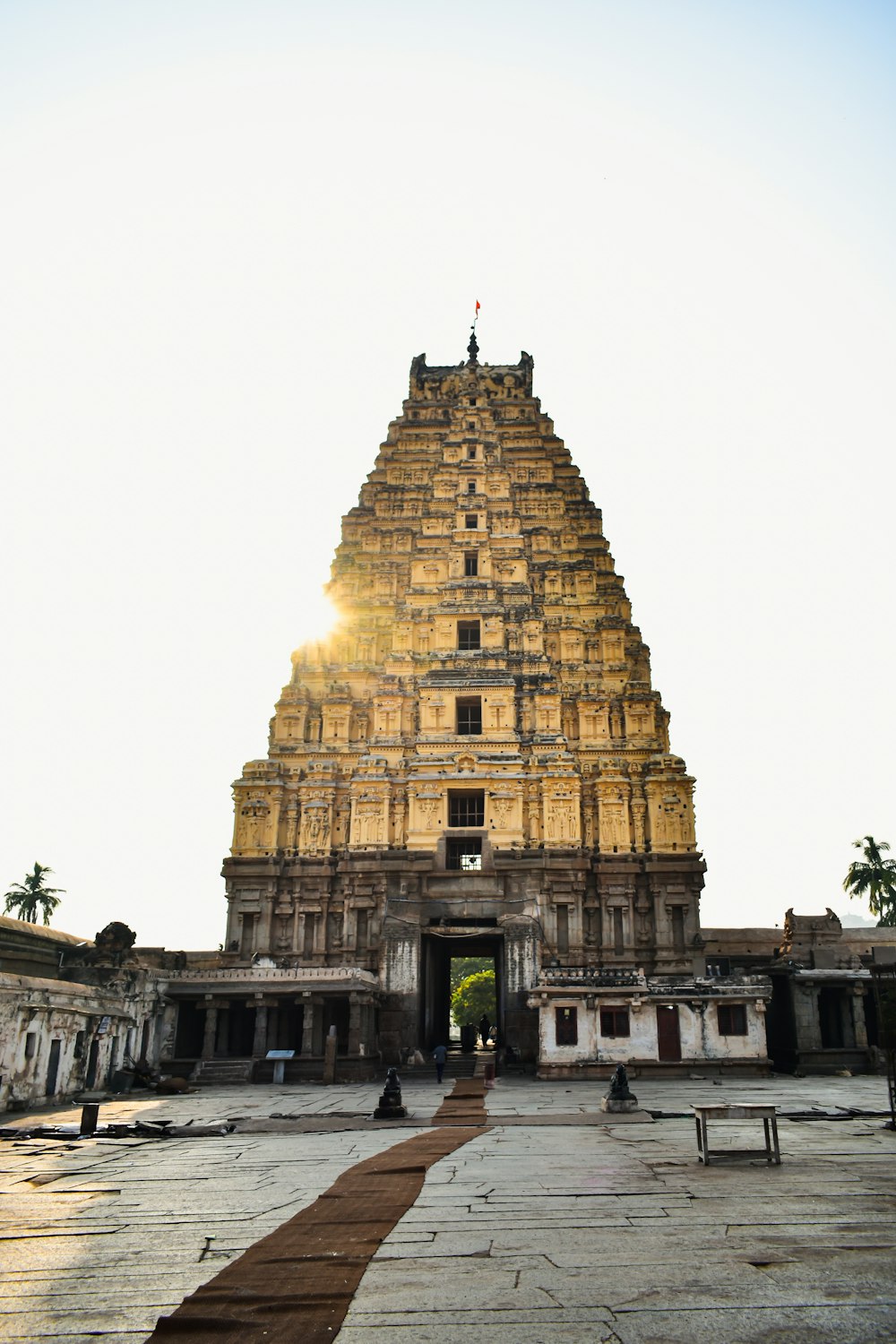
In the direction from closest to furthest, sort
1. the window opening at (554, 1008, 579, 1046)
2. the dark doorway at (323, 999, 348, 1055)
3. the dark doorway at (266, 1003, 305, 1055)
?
the window opening at (554, 1008, 579, 1046)
the dark doorway at (266, 1003, 305, 1055)
the dark doorway at (323, 999, 348, 1055)

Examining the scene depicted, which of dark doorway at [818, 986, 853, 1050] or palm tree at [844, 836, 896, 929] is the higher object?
palm tree at [844, 836, 896, 929]

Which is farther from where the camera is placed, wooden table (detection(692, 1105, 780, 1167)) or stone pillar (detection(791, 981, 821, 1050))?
stone pillar (detection(791, 981, 821, 1050))

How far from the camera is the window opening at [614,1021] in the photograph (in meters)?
32.9

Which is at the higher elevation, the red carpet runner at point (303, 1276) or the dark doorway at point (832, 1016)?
the dark doorway at point (832, 1016)

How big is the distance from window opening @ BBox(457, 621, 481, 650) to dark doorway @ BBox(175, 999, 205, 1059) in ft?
68.0

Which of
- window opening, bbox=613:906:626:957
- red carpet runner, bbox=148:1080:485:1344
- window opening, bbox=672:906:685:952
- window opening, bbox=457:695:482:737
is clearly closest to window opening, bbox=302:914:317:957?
window opening, bbox=457:695:482:737

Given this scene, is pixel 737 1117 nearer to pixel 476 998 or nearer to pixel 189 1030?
pixel 189 1030

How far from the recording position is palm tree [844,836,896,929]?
69.2 meters

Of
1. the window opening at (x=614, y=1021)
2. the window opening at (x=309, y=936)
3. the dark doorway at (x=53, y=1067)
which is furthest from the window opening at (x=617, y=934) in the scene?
the dark doorway at (x=53, y=1067)

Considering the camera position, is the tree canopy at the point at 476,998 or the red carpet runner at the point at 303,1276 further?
the tree canopy at the point at 476,998

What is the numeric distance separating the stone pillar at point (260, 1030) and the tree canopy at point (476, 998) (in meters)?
50.9

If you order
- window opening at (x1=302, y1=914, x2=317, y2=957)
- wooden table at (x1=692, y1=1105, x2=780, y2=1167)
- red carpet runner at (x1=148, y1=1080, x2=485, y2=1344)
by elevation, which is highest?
window opening at (x1=302, y1=914, x2=317, y2=957)

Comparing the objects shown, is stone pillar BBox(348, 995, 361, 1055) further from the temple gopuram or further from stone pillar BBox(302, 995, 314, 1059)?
stone pillar BBox(302, 995, 314, 1059)

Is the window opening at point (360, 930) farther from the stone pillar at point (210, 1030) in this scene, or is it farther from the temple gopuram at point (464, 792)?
the stone pillar at point (210, 1030)
